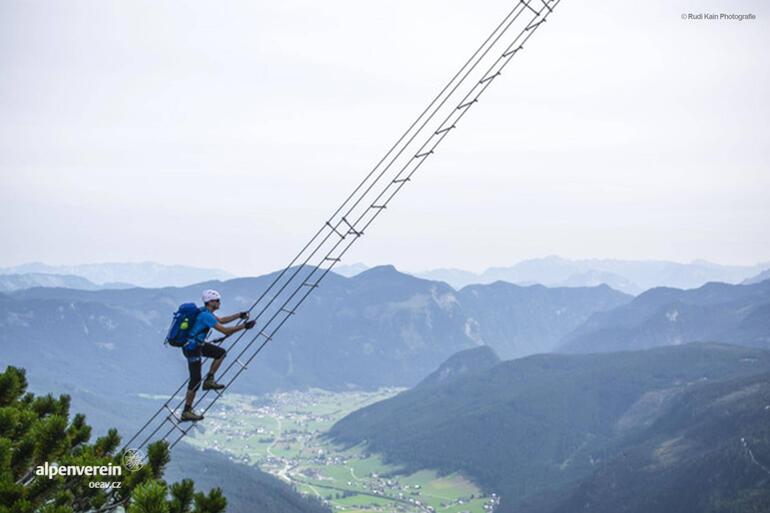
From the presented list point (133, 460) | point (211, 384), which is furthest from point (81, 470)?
point (211, 384)

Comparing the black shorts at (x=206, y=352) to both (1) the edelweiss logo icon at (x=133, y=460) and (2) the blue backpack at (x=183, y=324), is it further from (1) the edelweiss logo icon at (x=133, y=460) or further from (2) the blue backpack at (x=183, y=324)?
(1) the edelweiss logo icon at (x=133, y=460)

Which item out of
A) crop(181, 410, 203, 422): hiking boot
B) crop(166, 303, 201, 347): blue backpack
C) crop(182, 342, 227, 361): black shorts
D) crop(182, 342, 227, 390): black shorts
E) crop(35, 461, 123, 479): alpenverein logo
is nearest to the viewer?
crop(35, 461, 123, 479): alpenverein logo

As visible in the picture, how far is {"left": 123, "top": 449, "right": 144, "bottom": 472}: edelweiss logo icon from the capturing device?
Result: 19.9 meters

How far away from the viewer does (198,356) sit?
70.0 ft

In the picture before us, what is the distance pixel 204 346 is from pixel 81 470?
196 inches

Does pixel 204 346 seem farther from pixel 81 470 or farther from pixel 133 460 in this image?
pixel 81 470

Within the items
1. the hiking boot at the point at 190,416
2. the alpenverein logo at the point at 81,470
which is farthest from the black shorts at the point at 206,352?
the alpenverein logo at the point at 81,470

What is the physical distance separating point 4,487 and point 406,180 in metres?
14.0

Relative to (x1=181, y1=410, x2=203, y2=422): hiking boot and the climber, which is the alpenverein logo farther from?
the climber

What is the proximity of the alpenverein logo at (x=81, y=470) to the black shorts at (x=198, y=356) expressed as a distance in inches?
125

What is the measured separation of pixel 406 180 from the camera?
71.4 ft

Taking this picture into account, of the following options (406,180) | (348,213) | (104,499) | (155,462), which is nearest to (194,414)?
(155,462)

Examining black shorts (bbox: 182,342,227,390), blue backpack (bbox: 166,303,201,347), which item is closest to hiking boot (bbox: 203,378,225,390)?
black shorts (bbox: 182,342,227,390)

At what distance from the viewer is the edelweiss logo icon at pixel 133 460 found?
1988cm
